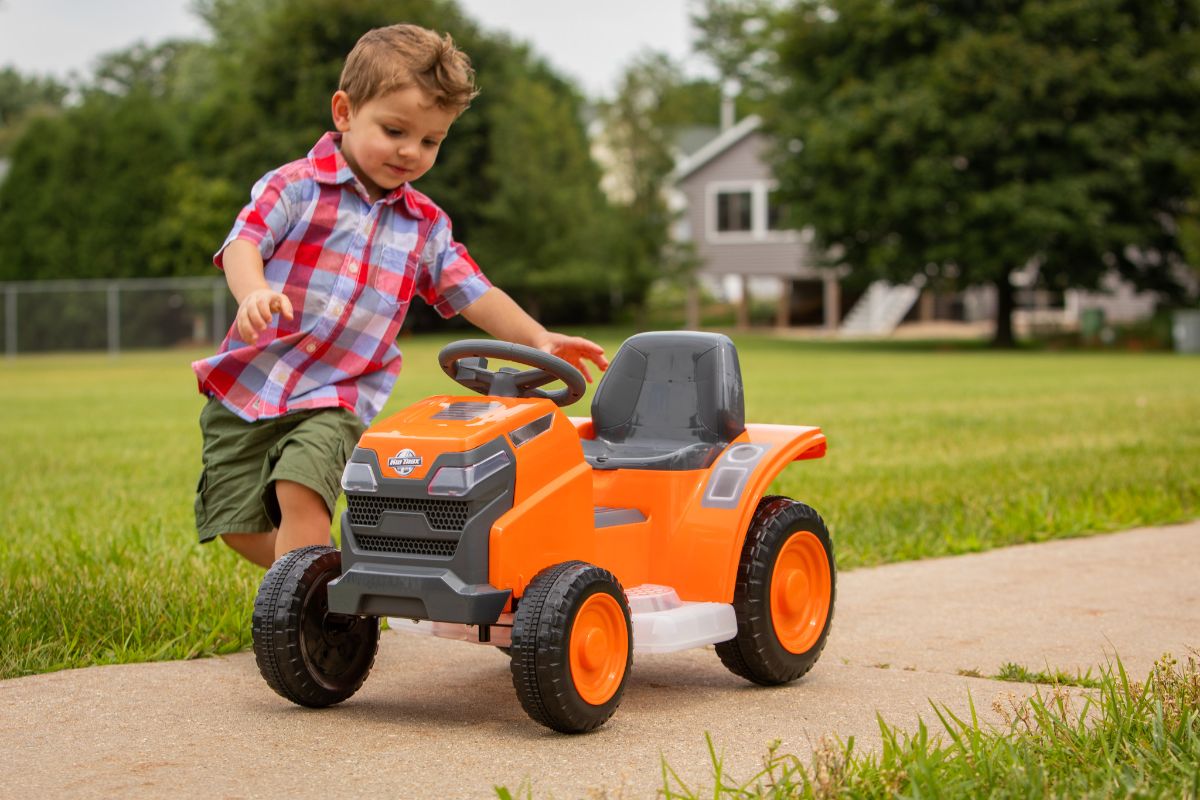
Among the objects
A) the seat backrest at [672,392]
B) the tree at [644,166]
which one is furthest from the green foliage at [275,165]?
the seat backrest at [672,392]

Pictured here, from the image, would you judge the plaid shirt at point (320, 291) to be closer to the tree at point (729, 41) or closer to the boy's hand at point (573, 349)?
the boy's hand at point (573, 349)

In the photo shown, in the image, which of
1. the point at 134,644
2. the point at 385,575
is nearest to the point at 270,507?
the point at 134,644

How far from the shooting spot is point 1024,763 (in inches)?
114

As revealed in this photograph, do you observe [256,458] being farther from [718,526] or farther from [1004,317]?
[1004,317]

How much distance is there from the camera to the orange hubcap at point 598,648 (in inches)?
133

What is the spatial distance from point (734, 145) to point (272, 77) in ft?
49.3

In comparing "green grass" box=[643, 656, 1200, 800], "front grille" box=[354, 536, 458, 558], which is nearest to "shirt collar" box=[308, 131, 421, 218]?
"front grille" box=[354, 536, 458, 558]

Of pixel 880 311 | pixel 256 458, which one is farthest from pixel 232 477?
pixel 880 311

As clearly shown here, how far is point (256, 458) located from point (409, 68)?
1218 millimetres

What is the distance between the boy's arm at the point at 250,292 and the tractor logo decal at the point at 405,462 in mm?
456

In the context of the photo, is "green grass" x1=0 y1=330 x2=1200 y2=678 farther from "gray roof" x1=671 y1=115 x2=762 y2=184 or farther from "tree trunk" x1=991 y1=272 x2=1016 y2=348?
"gray roof" x1=671 y1=115 x2=762 y2=184

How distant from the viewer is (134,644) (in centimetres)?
437

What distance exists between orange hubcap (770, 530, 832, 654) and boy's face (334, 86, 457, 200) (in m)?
1.49

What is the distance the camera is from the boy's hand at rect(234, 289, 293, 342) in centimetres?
348
